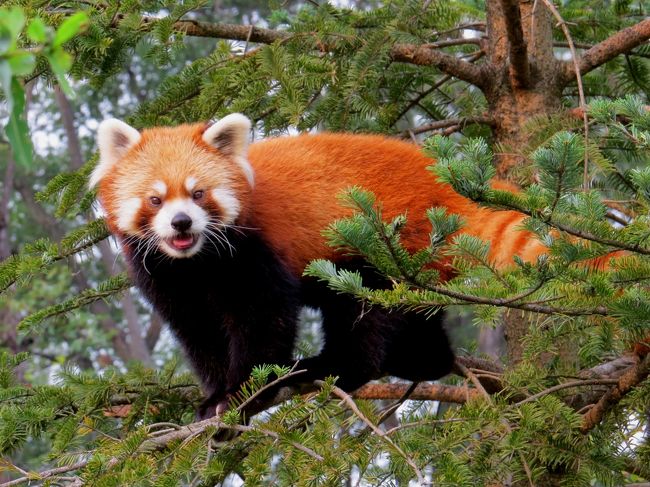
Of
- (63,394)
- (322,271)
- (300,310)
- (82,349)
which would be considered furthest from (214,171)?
(82,349)

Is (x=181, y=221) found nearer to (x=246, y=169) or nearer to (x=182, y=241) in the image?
(x=182, y=241)

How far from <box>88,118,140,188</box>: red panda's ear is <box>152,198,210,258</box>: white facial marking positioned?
37cm

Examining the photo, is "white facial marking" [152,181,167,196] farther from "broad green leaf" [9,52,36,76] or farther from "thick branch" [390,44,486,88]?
"broad green leaf" [9,52,36,76]

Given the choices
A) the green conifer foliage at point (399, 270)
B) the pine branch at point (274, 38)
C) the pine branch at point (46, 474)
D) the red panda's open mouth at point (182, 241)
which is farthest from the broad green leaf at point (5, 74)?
the pine branch at point (274, 38)

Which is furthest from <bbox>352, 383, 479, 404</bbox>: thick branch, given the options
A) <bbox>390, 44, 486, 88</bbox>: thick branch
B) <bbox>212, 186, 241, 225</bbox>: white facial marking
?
<bbox>390, 44, 486, 88</bbox>: thick branch

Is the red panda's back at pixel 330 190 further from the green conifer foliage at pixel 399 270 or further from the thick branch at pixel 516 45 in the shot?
the thick branch at pixel 516 45

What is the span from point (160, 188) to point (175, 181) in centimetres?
7

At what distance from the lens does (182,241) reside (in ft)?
11.4

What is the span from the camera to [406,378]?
13.4 feet

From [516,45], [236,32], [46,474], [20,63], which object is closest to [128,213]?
[236,32]

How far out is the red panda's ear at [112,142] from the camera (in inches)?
146

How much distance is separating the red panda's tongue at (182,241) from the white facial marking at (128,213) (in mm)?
197

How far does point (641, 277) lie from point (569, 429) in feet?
3.00

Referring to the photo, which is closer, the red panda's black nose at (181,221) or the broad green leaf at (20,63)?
the broad green leaf at (20,63)
